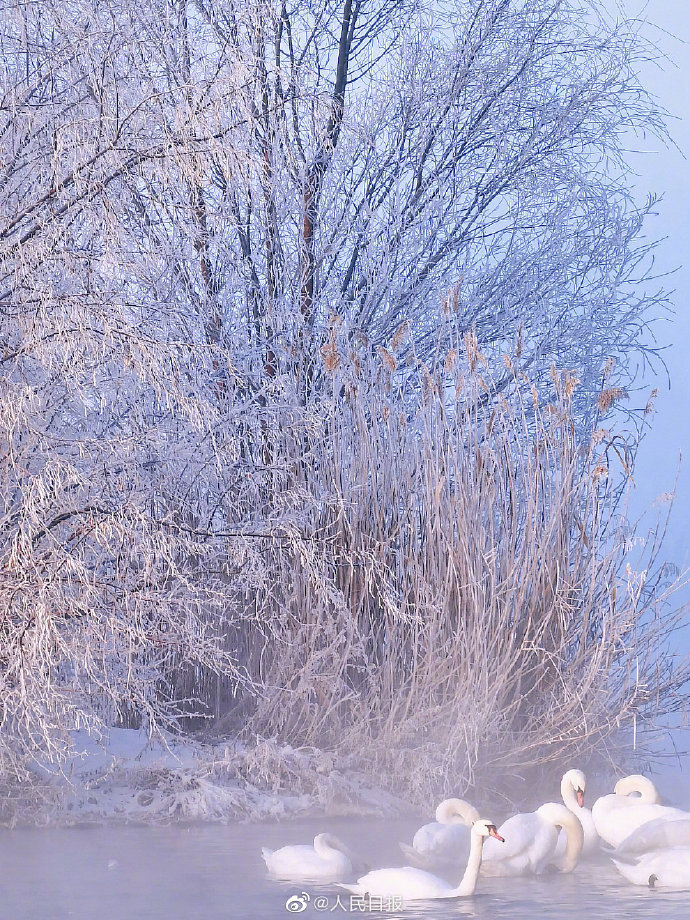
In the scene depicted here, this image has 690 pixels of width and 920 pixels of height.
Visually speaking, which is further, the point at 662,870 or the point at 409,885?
the point at 662,870

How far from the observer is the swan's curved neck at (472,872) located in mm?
5199

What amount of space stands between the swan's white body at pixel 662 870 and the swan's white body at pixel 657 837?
0.24 m

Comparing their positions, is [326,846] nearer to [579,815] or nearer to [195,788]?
[579,815]

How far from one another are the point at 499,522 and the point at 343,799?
1.78 meters

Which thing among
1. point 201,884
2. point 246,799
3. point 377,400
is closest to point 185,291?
point 377,400

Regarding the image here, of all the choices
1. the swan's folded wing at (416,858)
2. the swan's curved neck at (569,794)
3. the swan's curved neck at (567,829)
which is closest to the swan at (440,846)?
the swan's folded wing at (416,858)

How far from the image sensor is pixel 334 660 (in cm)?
759

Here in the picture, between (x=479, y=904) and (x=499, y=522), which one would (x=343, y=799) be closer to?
(x=499, y=522)

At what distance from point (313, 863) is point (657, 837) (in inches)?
60.6

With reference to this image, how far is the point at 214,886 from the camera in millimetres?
5367

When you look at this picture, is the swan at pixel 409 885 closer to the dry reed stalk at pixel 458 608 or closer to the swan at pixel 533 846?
the swan at pixel 533 846

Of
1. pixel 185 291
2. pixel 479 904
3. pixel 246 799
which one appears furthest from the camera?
pixel 185 291

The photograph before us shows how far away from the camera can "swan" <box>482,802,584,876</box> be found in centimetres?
580

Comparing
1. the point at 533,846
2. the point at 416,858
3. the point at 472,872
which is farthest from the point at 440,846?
the point at 472,872
